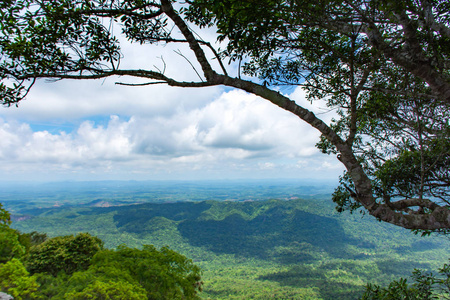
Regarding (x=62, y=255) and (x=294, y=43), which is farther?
(x=62, y=255)

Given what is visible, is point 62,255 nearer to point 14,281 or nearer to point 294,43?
point 14,281

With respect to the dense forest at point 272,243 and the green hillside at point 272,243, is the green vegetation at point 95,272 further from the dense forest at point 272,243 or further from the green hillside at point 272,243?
the green hillside at point 272,243

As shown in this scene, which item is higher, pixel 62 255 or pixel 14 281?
pixel 14 281

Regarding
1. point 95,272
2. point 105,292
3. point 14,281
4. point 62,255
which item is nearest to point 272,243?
point 62,255

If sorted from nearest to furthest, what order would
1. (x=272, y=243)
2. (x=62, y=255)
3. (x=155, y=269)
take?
(x=155, y=269) < (x=62, y=255) < (x=272, y=243)

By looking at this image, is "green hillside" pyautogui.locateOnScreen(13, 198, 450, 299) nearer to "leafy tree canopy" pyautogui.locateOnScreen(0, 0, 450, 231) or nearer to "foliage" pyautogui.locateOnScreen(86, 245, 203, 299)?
"foliage" pyautogui.locateOnScreen(86, 245, 203, 299)

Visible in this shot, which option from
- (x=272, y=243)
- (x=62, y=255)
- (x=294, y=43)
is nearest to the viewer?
(x=294, y=43)

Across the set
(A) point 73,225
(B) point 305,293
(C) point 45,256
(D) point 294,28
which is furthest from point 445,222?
(A) point 73,225

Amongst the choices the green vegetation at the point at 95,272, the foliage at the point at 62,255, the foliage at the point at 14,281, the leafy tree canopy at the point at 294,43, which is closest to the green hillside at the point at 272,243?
the foliage at the point at 62,255
